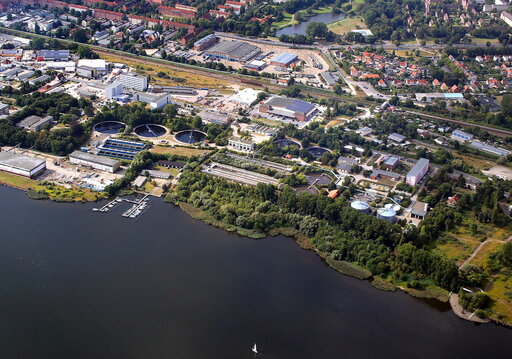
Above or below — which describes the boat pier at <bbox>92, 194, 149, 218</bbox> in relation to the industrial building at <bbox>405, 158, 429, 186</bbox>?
below

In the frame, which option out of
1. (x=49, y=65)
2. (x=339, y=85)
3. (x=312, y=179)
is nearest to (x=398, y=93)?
(x=339, y=85)

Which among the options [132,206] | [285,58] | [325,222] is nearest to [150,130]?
[132,206]

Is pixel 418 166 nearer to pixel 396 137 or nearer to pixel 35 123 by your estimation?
pixel 396 137

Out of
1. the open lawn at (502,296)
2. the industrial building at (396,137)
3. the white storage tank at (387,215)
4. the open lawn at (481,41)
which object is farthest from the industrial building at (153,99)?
the open lawn at (481,41)

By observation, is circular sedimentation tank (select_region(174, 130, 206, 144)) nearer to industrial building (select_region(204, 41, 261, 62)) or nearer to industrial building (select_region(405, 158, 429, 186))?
industrial building (select_region(405, 158, 429, 186))

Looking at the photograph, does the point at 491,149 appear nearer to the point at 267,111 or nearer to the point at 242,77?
the point at 267,111

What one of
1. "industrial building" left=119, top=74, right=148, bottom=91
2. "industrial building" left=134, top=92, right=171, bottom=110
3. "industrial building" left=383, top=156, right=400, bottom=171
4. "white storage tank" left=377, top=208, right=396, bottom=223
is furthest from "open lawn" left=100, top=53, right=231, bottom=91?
"white storage tank" left=377, top=208, right=396, bottom=223

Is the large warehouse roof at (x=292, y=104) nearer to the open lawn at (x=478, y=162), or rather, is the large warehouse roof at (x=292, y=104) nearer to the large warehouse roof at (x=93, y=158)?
the open lawn at (x=478, y=162)
